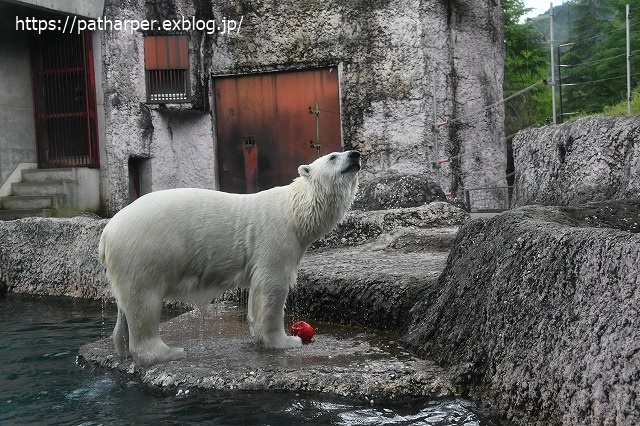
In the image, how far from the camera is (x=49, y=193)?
10.6 metres

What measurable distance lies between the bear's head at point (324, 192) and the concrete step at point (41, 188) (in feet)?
24.3

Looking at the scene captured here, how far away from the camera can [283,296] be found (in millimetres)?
3918

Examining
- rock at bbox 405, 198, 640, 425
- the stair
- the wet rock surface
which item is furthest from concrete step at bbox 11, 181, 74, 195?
rock at bbox 405, 198, 640, 425

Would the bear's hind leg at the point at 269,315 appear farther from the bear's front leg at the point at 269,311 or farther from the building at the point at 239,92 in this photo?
the building at the point at 239,92

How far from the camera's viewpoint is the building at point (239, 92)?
425 inches

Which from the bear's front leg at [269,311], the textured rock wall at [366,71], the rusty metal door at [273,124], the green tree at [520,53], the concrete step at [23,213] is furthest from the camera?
the green tree at [520,53]

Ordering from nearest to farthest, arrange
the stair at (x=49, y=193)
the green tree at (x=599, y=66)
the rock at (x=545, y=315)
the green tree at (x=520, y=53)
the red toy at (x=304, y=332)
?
the rock at (x=545, y=315)
the red toy at (x=304, y=332)
the stair at (x=49, y=193)
the green tree at (x=599, y=66)
the green tree at (x=520, y=53)

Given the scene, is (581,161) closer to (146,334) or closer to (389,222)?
(389,222)

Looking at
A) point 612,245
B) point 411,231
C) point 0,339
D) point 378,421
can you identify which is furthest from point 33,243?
point 612,245

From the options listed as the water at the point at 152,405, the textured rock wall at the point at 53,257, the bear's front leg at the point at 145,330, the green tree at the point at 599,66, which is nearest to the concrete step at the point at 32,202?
the textured rock wall at the point at 53,257

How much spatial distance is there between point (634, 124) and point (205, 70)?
830 cm

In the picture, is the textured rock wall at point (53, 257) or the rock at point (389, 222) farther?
the textured rock wall at point (53, 257)

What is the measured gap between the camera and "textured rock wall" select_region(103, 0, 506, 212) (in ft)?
35.3

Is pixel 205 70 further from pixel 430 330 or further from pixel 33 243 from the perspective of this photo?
pixel 430 330
